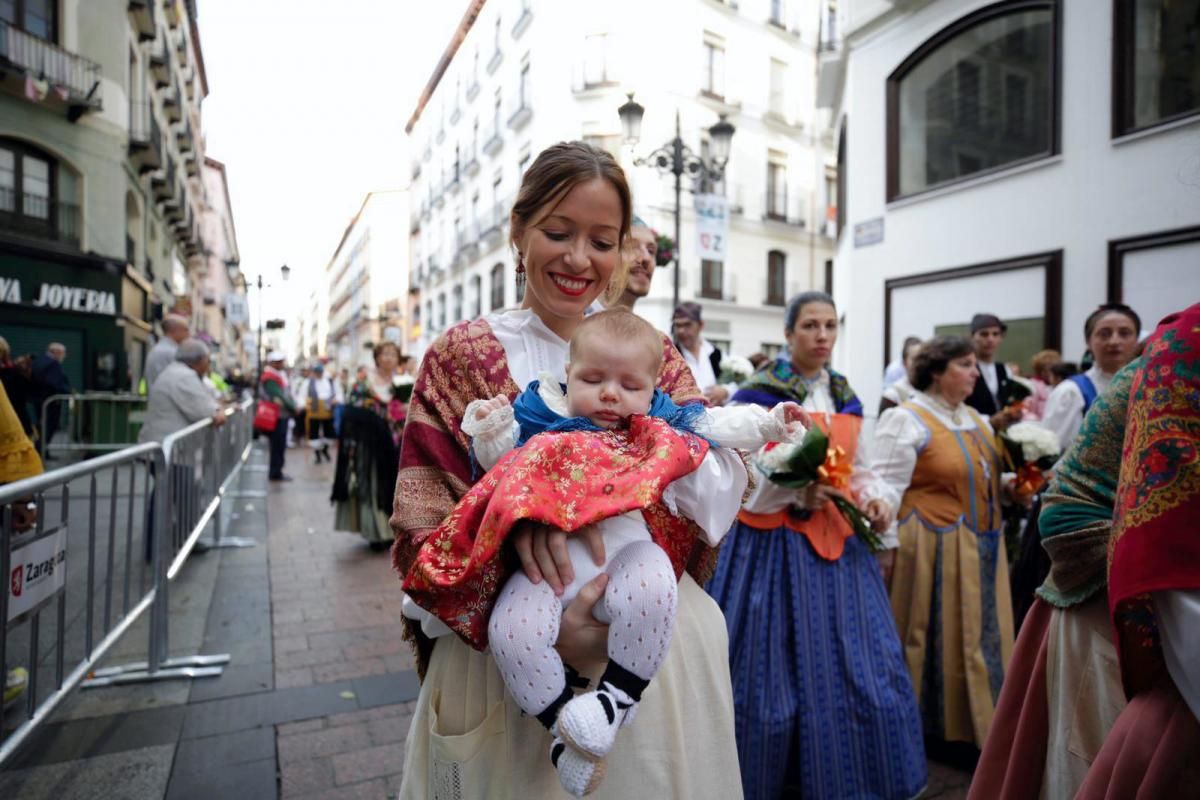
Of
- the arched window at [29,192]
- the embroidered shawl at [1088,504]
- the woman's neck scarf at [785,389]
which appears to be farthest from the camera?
the arched window at [29,192]

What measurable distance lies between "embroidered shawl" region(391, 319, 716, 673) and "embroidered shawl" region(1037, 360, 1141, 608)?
0.86 metres

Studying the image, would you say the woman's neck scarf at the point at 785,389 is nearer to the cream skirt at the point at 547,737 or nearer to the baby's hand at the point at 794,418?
the baby's hand at the point at 794,418

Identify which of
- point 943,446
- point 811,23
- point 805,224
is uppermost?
point 811,23

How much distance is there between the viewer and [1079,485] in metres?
1.68

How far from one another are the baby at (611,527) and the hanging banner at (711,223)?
32.1 ft

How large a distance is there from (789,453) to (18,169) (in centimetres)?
474

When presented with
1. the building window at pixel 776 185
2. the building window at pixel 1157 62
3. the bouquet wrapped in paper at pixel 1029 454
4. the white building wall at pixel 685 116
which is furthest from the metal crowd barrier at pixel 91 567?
the building window at pixel 776 185

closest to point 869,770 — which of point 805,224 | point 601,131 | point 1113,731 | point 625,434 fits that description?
point 1113,731

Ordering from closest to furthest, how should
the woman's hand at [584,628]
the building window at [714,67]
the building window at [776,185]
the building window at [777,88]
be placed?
the woman's hand at [584,628] → the building window at [714,67] → the building window at [777,88] → the building window at [776,185]

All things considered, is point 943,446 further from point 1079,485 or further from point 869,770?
point 1079,485

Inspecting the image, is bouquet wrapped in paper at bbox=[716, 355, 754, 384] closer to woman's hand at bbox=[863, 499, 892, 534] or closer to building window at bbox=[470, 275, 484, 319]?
woman's hand at bbox=[863, 499, 892, 534]

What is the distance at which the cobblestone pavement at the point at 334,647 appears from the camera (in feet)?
9.57

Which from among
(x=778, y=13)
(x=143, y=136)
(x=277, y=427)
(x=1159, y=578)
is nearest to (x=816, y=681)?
(x=1159, y=578)

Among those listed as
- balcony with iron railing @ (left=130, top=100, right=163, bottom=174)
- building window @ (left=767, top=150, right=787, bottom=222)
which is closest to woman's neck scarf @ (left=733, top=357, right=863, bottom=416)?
balcony with iron railing @ (left=130, top=100, right=163, bottom=174)
